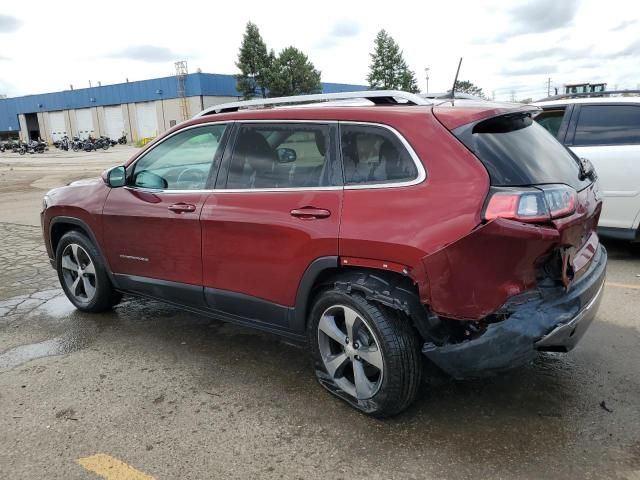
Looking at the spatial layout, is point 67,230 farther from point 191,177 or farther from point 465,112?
point 465,112

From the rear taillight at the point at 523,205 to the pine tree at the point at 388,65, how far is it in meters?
66.6

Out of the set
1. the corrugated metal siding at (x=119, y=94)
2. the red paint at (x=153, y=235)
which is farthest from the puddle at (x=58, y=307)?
the corrugated metal siding at (x=119, y=94)

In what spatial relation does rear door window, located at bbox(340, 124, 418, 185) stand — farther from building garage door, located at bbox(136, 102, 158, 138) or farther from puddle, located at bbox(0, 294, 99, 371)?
building garage door, located at bbox(136, 102, 158, 138)

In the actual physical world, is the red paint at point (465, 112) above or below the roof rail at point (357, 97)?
below

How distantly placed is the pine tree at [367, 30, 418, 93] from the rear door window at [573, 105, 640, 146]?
62.8m

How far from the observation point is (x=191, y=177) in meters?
3.86

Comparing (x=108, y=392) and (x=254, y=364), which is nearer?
(x=108, y=392)

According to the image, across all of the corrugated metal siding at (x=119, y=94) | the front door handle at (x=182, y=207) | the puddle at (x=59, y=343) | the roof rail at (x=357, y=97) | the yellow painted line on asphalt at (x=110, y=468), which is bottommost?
the puddle at (x=59, y=343)

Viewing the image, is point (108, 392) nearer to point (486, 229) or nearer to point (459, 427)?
point (459, 427)

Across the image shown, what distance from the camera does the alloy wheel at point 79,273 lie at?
15.5 feet

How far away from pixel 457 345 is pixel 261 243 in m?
1.32

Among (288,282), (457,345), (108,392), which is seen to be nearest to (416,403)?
(457,345)

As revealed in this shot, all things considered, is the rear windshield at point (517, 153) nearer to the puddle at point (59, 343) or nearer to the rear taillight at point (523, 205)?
the rear taillight at point (523, 205)

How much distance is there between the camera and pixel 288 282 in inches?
127
